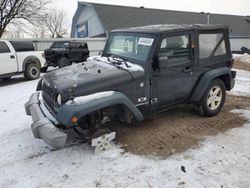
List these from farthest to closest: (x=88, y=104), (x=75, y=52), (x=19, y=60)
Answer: (x=75, y=52)
(x=19, y=60)
(x=88, y=104)

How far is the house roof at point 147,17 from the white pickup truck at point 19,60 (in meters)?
12.8

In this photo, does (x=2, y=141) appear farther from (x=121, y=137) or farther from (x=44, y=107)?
(x=121, y=137)

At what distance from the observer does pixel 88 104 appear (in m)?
3.32

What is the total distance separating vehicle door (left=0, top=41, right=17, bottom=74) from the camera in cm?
962

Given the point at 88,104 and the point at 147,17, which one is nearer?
the point at 88,104

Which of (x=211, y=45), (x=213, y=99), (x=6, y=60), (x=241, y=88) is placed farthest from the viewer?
(x=6, y=60)

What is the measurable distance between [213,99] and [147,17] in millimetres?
22990

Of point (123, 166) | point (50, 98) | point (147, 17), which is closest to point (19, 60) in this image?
point (50, 98)

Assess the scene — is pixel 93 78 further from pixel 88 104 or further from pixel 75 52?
pixel 75 52

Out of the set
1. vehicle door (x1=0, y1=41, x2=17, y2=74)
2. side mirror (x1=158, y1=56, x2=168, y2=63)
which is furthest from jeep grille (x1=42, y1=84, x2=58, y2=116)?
vehicle door (x1=0, y1=41, x2=17, y2=74)

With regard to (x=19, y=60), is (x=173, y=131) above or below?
Result: below

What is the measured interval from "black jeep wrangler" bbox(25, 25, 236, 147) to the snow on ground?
0.46 m

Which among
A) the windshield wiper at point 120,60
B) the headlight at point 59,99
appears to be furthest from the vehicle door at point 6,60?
the headlight at point 59,99

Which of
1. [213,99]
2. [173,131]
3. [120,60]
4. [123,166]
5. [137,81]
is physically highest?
[120,60]
